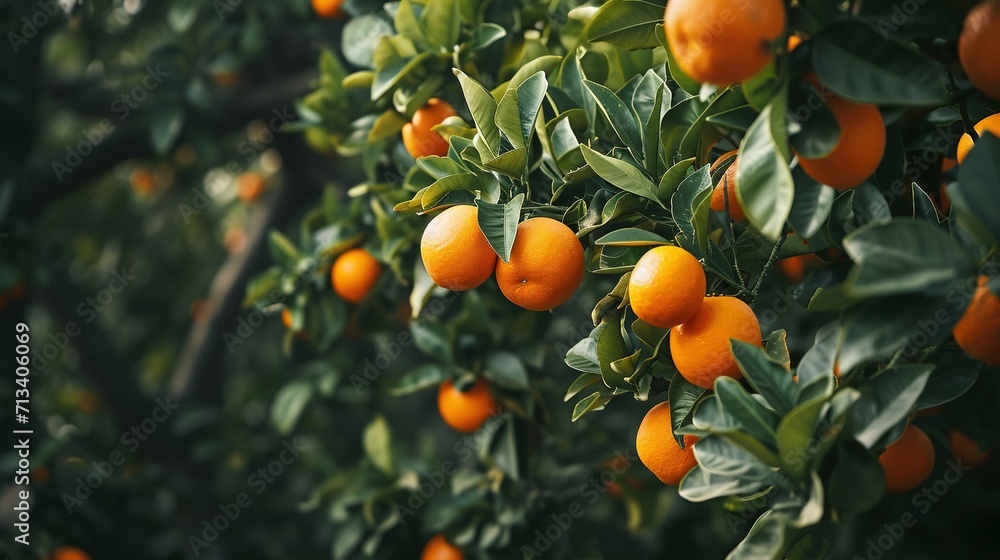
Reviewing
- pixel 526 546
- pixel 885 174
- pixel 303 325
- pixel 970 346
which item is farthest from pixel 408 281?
pixel 970 346

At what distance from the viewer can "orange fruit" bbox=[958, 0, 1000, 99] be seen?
32.0 inches

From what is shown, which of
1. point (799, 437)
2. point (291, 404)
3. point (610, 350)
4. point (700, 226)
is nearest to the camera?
point (799, 437)

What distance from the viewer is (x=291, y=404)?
2094mm

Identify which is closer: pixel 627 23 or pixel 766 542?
pixel 766 542

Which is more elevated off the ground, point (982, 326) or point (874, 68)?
point (874, 68)

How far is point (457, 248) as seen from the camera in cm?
106

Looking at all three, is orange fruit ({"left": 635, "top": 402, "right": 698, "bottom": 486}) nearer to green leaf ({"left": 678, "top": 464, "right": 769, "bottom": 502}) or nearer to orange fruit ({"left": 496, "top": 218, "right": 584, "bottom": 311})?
green leaf ({"left": 678, "top": 464, "right": 769, "bottom": 502})

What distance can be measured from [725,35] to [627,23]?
277mm

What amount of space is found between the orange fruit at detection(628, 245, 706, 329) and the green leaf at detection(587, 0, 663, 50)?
304 mm

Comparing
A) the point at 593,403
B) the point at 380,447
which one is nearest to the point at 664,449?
the point at 593,403

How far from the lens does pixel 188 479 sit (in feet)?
9.18

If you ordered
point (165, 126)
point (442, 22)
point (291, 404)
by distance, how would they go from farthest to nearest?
point (165, 126)
point (291, 404)
point (442, 22)

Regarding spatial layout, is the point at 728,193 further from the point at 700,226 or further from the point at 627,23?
the point at 627,23

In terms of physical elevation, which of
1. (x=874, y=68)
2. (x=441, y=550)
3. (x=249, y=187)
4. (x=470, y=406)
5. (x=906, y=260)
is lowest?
(x=249, y=187)
